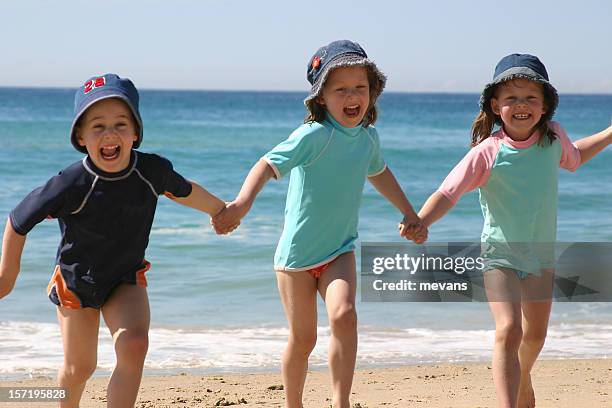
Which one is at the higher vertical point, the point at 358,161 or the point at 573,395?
the point at 358,161

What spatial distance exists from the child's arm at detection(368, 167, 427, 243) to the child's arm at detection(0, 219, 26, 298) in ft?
5.61

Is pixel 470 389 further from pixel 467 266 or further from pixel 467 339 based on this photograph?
pixel 467 339

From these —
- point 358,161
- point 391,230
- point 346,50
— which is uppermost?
point 391,230

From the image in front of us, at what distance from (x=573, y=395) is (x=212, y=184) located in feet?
44.8

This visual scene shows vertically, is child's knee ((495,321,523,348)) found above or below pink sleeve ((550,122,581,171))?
below

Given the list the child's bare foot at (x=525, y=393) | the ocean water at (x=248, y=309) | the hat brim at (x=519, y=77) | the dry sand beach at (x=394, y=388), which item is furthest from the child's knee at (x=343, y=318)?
the ocean water at (x=248, y=309)

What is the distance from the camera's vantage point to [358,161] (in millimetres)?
4594

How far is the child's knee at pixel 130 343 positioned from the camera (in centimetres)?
394

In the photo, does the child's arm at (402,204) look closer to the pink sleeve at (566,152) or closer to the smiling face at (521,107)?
the smiling face at (521,107)

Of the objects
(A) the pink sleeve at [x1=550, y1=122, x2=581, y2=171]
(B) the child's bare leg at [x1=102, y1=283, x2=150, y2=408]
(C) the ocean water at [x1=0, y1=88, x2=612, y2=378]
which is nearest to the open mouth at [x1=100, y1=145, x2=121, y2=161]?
(B) the child's bare leg at [x1=102, y1=283, x2=150, y2=408]

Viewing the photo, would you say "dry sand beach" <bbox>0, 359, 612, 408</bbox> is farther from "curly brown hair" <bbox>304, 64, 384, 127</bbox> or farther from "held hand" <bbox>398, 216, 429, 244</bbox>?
"curly brown hair" <bbox>304, 64, 384, 127</bbox>

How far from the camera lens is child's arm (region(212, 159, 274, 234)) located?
4.39 meters

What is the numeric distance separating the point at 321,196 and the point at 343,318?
583mm

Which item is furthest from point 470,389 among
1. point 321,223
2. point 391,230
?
point 391,230
